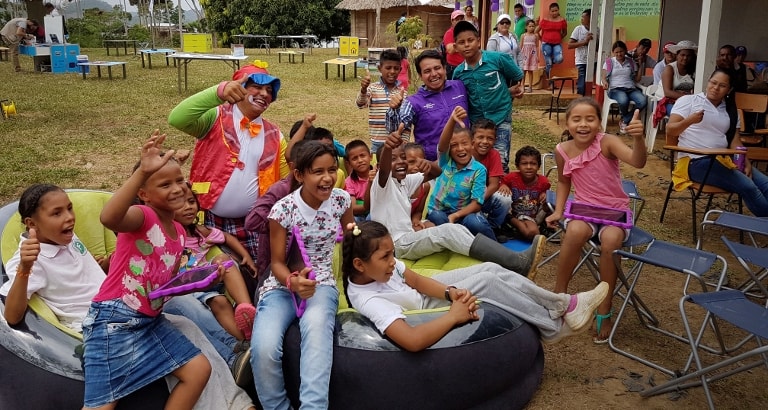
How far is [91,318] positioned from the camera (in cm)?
291

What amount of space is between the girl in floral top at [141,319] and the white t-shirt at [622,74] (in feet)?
30.7

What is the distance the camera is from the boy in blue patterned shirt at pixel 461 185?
16.1ft

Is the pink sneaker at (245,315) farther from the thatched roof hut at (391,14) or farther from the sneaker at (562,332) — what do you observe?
A: the thatched roof hut at (391,14)

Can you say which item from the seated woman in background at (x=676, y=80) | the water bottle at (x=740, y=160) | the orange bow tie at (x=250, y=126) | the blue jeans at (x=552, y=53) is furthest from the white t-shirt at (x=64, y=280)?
the blue jeans at (x=552, y=53)

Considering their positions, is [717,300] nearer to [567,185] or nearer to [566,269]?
[566,269]

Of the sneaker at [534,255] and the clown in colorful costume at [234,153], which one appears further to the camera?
the sneaker at [534,255]

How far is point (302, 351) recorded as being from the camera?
10.2ft

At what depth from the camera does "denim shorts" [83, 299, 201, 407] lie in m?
2.88

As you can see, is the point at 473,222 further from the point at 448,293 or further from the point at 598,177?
the point at 448,293

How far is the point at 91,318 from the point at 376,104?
3.72 m

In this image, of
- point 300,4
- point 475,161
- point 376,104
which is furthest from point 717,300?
point 300,4

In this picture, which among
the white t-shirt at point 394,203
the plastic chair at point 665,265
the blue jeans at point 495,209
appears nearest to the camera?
the plastic chair at point 665,265

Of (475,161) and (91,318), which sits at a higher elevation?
(475,161)

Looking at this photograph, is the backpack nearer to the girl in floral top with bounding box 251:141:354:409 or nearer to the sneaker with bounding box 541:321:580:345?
the sneaker with bounding box 541:321:580:345
